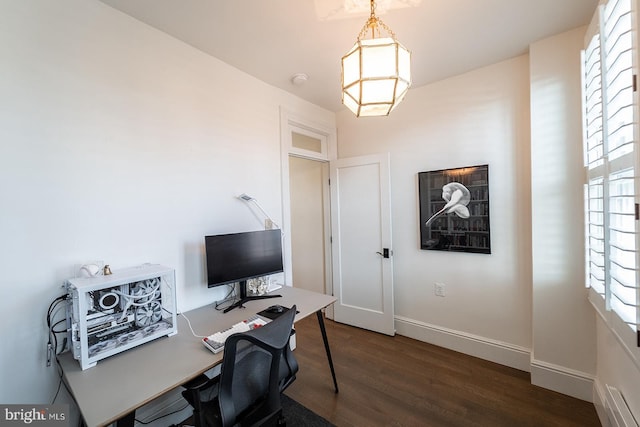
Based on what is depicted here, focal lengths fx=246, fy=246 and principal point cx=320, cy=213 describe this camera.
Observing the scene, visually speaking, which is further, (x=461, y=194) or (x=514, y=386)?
(x=461, y=194)

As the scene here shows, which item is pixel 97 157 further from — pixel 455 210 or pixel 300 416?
pixel 455 210

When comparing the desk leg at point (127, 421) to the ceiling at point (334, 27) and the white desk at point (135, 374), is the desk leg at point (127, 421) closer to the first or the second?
the white desk at point (135, 374)

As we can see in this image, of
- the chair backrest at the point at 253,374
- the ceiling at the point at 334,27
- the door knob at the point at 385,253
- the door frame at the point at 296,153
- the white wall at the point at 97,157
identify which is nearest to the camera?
the chair backrest at the point at 253,374

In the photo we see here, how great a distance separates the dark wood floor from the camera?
171 centimetres

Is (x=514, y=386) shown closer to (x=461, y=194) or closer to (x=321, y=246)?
(x=461, y=194)

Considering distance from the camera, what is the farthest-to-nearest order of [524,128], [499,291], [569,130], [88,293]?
[499,291]
[524,128]
[569,130]
[88,293]

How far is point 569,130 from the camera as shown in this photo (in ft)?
6.18

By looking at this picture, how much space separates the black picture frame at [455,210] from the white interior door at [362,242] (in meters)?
0.41

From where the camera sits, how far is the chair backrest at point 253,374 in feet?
3.55

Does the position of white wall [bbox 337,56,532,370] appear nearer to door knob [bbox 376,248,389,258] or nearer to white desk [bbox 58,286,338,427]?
door knob [bbox 376,248,389,258]

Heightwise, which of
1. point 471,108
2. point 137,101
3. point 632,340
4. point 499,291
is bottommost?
point 499,291

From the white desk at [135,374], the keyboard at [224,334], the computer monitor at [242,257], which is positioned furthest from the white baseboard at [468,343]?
the white desk at [135,374]

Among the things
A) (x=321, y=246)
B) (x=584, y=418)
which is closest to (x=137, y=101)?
(x=321, y=246)

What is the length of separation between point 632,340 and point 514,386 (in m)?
1.25
